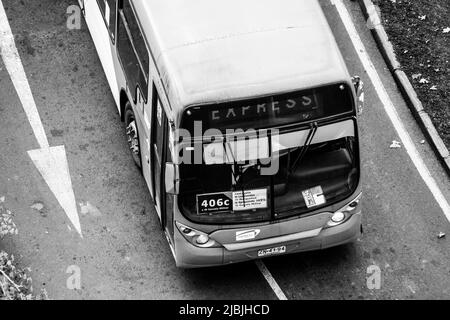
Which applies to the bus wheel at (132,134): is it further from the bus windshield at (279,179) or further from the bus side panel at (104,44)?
the bus windshield at (279,179)

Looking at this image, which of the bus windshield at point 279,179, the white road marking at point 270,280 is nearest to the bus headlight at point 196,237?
the bus windshield at point 279,179

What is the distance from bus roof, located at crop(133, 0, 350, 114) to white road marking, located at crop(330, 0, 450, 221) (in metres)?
2.94

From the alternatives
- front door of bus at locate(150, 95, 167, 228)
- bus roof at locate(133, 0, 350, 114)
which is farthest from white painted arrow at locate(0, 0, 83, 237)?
bus roof at locate(133, 0, 350, 114)

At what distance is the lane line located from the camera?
15.2 m

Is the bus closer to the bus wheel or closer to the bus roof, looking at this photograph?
the bus roof

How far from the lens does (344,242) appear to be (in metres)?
13.6

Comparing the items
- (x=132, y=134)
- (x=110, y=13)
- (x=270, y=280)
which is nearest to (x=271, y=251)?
(x=270, y=280)

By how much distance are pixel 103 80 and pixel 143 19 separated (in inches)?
112

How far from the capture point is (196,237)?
514 inches

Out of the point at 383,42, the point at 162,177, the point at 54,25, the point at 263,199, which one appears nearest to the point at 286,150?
the point at 263,199

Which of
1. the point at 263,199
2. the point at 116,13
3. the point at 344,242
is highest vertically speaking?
the point at 116,13

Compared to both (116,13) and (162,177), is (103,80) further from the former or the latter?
(162,177)

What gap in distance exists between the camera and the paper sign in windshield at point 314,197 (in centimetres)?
1308

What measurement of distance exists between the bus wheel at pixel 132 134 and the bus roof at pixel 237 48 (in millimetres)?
1802
